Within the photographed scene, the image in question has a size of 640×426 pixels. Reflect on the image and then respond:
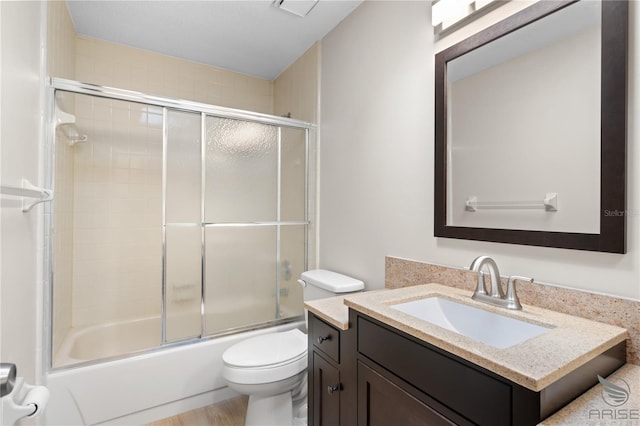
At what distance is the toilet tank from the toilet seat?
1.02 feet

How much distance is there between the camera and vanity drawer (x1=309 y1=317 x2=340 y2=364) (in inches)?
46.4

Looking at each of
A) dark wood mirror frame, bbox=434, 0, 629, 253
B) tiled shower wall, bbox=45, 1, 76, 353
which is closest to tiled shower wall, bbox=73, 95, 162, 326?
tiled shower wall, bbox=45, 1, 76, 353

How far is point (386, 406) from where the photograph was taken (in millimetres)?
948

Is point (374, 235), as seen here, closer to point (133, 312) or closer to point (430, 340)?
point (430, 340)

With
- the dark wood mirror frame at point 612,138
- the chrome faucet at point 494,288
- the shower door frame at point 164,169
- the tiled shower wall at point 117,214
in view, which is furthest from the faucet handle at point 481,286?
the tiled shower wall at point 117,214

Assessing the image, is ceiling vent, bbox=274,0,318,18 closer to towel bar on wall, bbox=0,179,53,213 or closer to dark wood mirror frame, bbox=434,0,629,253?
dark wood mirror frame, bbox=434,0,629,253

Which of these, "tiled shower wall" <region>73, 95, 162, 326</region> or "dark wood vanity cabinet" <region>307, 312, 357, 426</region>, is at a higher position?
"tiled shower wall" <region>73, 95, 162, 326</region>

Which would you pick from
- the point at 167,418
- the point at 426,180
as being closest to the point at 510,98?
the point at 426,180

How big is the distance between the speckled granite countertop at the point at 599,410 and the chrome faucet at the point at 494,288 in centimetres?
32

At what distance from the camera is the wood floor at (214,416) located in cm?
176

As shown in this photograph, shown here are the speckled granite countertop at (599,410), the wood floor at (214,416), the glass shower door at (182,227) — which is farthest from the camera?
the glass shower door at (182,227)

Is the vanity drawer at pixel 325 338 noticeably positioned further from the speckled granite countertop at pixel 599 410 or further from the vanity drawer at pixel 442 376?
the speckled granite countertop at pixel 599 410

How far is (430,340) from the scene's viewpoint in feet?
2.62

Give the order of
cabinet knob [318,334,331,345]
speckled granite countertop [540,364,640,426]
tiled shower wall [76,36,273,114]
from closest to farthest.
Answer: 1. speckled granite countertop [540,364,640,426]
2. cabinet knob [318,334,331,345]
3. tiled shower wall [76,36,273,114]
